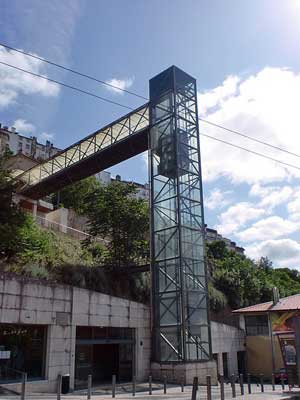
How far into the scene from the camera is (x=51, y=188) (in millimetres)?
36156

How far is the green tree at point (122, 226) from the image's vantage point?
28156 mm

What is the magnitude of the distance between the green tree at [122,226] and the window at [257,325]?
35.0 feet

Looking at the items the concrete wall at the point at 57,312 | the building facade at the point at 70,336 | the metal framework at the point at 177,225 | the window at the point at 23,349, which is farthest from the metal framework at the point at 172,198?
the window at the point at 23,349

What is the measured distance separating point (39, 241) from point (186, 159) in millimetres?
10627

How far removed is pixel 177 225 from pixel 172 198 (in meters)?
1.84

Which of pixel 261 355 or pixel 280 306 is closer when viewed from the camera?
pixel 261 355

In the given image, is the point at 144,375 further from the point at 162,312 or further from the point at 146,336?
the point at 162,312

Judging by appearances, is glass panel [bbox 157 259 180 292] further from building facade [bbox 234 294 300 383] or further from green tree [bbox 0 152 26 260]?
building facade [bbox 234 294 300 383]

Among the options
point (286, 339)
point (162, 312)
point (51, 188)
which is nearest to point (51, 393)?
point (162, 312)

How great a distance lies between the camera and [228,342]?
30281 millimetres

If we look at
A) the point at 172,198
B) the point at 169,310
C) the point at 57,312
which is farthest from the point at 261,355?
the point at 57,312

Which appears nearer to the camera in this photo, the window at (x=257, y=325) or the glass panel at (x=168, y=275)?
the glass panel at (x=168, y=275)

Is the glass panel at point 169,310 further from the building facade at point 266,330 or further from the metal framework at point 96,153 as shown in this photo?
the metal framework at point 96,153

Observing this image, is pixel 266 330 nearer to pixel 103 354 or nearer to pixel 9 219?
pixel 103 354
